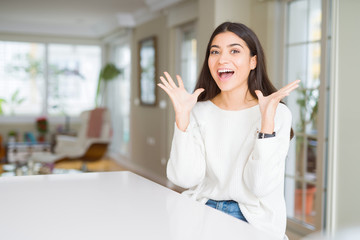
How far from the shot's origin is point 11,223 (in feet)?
3.43

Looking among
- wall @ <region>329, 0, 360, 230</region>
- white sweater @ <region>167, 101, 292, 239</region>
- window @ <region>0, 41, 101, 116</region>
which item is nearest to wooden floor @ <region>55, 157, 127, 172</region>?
window @ <region>0, 41, 101, 116</region>

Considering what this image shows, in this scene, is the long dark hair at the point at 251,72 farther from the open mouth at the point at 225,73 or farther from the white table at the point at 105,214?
the white table at the point at 105,214

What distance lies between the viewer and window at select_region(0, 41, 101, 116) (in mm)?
8609

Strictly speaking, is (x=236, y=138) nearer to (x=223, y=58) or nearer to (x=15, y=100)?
(x=223, y=58)

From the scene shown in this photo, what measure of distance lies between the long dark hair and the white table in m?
0.52

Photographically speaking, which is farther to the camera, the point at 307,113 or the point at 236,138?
the point at 307,113

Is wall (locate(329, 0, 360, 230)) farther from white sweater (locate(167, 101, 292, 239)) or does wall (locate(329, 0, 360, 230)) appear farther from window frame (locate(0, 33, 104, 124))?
window frame (locate(0, 33, 104, 124))

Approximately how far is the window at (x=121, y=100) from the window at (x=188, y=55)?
2058 millimetres

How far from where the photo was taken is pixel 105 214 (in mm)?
1115

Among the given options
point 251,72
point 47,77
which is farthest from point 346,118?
point 47,77

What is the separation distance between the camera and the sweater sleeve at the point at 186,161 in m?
1.58

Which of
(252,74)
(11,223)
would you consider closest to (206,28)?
(252,74)

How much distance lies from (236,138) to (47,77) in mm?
7892

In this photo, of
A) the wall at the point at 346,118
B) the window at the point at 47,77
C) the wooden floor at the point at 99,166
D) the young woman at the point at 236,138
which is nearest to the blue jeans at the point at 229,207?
the young woman at the point at 236,138
